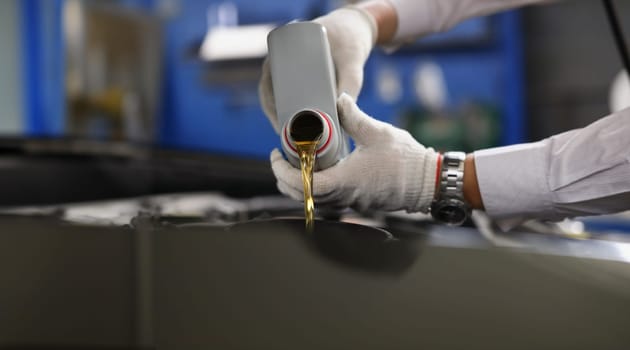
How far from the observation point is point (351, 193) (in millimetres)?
605

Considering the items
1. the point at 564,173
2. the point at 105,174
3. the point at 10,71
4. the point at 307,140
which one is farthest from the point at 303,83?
the point at 10,71

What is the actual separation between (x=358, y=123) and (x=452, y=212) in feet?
0.53

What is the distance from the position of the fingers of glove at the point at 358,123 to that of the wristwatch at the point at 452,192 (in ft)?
0.29

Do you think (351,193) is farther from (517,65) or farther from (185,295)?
(517,65)

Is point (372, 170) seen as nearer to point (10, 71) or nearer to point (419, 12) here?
point (419, 12)

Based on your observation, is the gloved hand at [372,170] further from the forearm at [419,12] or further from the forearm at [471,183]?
the forearm at [419,12]

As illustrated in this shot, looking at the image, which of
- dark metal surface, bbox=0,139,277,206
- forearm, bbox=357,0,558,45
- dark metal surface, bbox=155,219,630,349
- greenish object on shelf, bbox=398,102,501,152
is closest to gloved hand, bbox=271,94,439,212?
dark metal surface, bbox=155,219,630,349

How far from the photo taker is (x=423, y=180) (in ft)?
1.97

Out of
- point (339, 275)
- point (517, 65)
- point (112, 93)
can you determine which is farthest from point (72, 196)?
point (517, 65)

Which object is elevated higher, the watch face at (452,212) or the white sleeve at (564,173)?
the white sleeve at (564,173)

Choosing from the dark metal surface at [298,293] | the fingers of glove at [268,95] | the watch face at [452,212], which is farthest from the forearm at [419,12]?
the dark metal surface at [298,293]

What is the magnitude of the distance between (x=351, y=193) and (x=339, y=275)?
168mm

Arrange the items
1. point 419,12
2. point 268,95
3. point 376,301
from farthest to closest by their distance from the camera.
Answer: point 419,12, point 268,95, point 376,301

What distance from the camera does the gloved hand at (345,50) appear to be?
65cm
